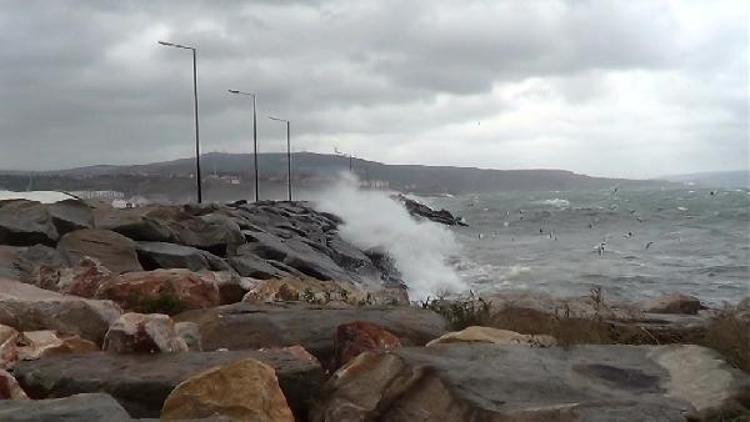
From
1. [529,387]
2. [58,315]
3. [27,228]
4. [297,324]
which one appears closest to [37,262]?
[27,228]

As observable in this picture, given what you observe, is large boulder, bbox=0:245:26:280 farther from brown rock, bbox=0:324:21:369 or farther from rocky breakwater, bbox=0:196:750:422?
brown rock, bbox=0:324:21:369

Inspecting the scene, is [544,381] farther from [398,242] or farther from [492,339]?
[398,242]

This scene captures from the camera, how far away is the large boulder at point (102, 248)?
11172mm

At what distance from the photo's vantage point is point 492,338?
222 inches

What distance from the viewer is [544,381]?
440 cm

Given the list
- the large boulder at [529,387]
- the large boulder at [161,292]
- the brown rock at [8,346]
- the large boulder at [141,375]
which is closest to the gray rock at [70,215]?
the large boulder at [161,292]

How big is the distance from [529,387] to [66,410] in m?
2.29

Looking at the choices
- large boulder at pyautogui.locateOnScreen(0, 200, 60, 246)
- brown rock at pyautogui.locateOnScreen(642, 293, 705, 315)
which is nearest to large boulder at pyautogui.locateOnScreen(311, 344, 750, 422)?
brown rock at pyautogui.locateOnScreen(642, 293, 705, 315)

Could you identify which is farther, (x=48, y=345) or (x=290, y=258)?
(x=290, y=258)

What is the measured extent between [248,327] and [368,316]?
3.06 ft

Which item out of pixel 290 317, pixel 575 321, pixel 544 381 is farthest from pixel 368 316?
pixel 544 381

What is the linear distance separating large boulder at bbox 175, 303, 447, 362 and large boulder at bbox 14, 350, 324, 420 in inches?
36.1

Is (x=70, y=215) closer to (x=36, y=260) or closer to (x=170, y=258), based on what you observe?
(x=170, y=258)

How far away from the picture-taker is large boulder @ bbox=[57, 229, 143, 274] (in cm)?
1117
